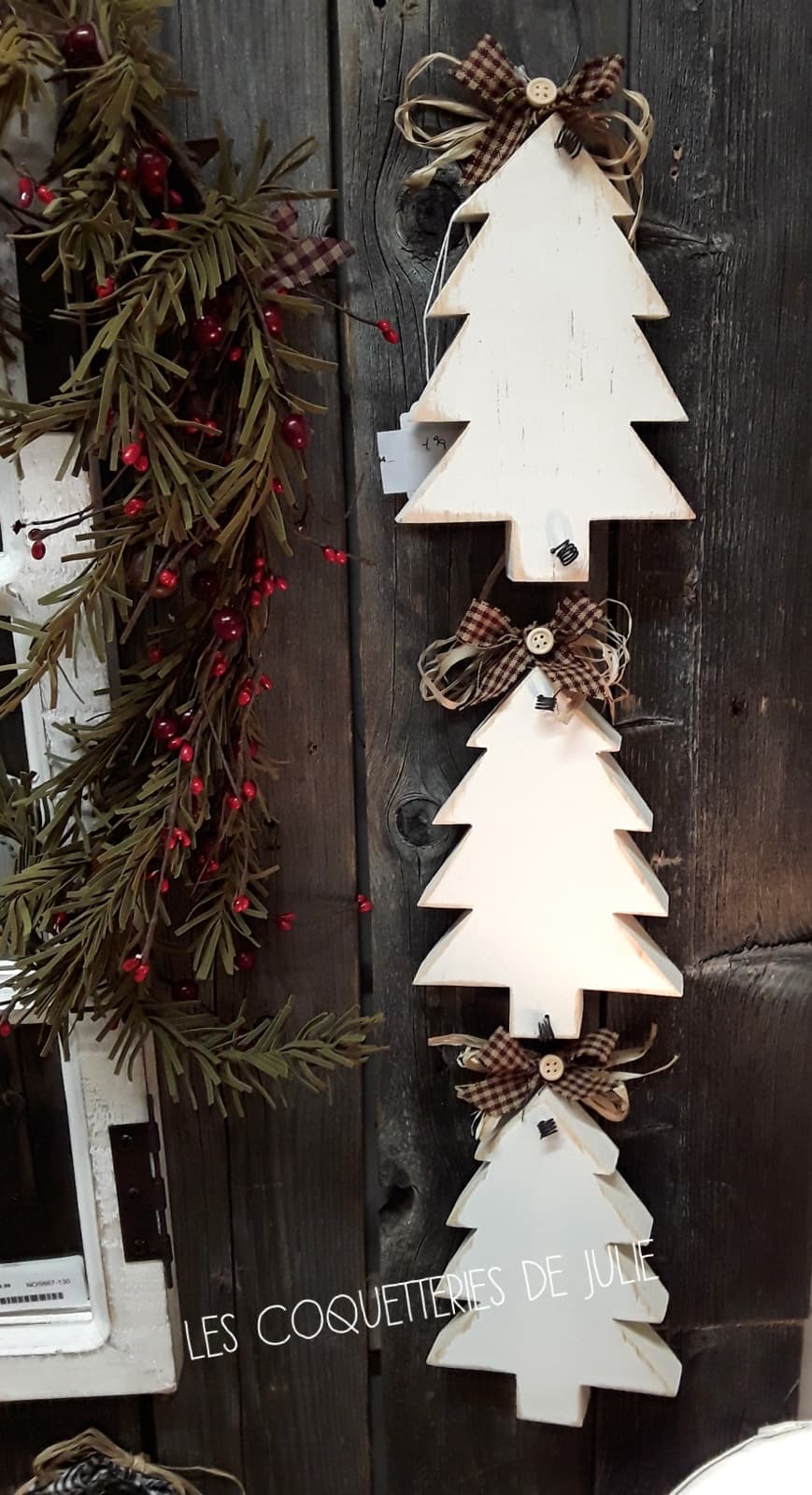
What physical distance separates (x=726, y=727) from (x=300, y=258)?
49cm

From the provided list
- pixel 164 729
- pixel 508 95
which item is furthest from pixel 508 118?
pixel 164 729

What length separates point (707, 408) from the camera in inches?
31.4

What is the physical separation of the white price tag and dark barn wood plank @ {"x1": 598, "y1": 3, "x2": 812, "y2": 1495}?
1.62 ft

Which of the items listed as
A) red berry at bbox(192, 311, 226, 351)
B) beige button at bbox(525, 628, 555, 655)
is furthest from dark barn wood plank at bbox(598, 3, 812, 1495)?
red berry at bbox(192, 311, 226, 351)

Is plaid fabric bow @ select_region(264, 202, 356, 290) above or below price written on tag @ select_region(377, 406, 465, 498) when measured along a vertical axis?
above

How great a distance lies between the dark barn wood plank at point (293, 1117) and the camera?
2.43ft

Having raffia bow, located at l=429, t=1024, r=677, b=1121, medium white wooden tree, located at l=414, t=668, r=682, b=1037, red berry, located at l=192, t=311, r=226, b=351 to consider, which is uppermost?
red berry, located at l=192, t=311, r=226, b=351

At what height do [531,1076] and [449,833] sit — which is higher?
[449,833]

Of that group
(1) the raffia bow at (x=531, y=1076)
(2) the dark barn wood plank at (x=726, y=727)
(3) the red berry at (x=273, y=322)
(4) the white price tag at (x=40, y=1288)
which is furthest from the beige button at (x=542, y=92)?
(4) the white price tag at (x=40, y=1288)

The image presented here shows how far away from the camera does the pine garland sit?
1.96 feet

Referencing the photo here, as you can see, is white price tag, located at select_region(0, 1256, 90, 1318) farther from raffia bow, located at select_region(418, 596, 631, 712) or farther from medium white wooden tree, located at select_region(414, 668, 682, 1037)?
raffia bow, located at select_region(418, 596, 631, 712)

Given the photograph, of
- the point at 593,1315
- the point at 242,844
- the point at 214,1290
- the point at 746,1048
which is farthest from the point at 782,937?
the point at 214,1290

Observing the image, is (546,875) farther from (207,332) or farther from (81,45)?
(81,45)

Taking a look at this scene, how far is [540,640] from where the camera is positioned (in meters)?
0.76
